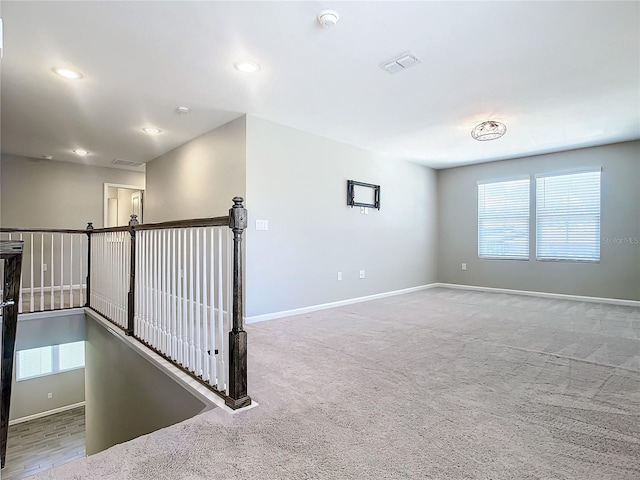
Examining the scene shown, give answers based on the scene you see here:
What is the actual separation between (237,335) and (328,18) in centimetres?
198

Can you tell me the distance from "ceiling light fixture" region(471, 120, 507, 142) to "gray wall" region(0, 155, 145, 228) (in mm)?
6382

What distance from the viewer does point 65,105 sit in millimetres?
3641

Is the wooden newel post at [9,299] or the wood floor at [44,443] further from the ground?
A: the wooden newel post at [9,299]

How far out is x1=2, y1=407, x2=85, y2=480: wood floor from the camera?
5.11 metres

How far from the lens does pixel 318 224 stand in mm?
4688

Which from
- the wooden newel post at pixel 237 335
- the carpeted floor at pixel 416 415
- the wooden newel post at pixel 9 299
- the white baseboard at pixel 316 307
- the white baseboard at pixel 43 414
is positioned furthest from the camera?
the white baseboard at pixel 43 414

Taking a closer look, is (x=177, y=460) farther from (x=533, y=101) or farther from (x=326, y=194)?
(x=533, y=101)

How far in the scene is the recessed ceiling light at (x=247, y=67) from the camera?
2799 millimetres

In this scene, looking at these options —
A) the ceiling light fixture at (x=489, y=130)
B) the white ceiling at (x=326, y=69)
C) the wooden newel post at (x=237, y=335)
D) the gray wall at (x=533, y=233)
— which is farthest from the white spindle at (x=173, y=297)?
the gray wall at (x=533, y=233)

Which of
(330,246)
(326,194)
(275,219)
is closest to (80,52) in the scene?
(275,219)

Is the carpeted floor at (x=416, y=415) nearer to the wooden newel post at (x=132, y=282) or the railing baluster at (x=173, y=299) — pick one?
the railing baluster at (x=173, y=299)

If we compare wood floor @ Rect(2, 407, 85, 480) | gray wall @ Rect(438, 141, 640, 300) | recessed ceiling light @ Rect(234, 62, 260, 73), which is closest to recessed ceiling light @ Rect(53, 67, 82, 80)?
recessed ceiling light @ Rect(234, 62, 260, 73)

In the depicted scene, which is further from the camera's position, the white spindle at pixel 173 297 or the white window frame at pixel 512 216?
the white window frame at pixel 512 216

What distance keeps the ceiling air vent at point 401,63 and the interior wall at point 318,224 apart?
1721 millimetres
